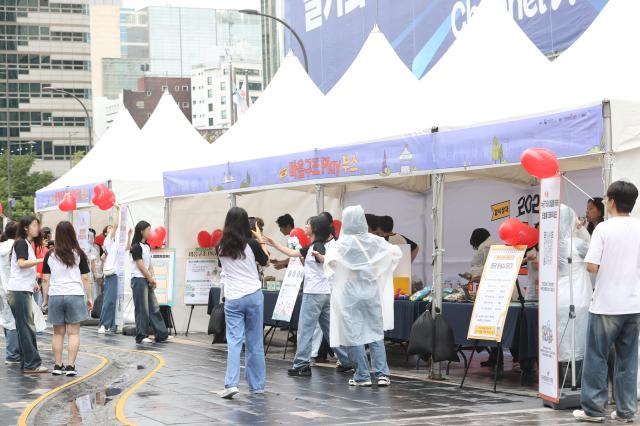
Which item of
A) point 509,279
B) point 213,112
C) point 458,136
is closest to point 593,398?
point 509,279

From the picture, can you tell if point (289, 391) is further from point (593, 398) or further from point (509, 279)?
point (593, 398)

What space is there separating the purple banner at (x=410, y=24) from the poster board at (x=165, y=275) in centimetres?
847

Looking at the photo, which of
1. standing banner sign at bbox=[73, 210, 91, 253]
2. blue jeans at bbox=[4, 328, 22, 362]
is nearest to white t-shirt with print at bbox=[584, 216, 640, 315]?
blue jeans at bbox=[4, 328, 22, 362]

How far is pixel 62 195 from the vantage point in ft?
73.1

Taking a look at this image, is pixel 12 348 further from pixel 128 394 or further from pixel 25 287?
pixel 128 394

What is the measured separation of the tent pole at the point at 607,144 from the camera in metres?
9.09

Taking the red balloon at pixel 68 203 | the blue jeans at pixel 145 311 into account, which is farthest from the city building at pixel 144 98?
the blue jeans at pixel 145 311

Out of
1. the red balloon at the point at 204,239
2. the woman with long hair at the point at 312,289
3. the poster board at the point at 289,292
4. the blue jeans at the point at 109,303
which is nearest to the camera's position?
the woman with long hair at the point at 312,289

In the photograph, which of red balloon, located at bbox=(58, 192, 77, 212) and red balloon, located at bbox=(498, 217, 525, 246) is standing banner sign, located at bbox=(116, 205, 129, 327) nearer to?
red balloon, located at bbox=(58, 192, 77, 212)

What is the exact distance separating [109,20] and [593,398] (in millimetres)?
136949

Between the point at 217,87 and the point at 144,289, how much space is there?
132 meters

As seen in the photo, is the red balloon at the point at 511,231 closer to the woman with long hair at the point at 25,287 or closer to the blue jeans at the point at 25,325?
the woman with long hair at the point at 25,287

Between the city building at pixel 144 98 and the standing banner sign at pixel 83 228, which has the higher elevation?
the city building at pixel 144 98

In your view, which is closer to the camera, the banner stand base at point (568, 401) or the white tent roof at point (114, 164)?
the banner stand base at point (568, 401)
